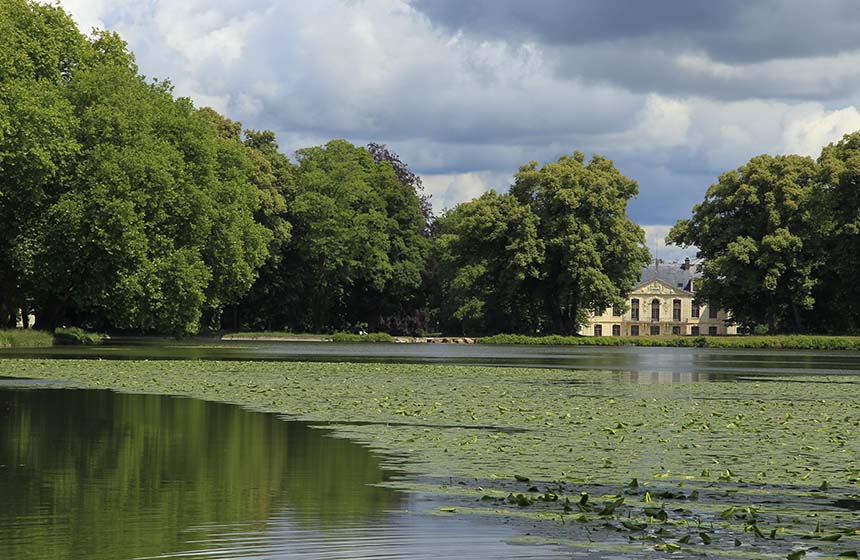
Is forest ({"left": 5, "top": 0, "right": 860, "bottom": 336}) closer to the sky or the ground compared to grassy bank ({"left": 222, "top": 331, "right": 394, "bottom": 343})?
closer to the sky

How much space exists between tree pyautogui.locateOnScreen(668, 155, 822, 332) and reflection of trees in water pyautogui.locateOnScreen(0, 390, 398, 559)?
80.1m

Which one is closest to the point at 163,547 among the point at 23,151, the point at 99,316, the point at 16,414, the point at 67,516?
the point at 67,516

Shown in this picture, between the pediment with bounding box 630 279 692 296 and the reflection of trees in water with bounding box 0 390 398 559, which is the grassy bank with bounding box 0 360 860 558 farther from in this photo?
the pediment with bounding box 630 279 692 296

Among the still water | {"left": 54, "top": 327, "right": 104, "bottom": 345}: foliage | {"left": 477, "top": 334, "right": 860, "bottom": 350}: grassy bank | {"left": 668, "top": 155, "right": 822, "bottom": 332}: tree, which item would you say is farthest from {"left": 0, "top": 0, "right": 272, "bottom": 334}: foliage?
{"left": 668, "top": 155, "right": 822, "bottom": 332}: tree

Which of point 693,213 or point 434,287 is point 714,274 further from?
point 434,287

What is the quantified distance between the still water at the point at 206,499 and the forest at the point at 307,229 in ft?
129

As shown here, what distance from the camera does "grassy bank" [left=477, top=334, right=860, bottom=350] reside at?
89750mm

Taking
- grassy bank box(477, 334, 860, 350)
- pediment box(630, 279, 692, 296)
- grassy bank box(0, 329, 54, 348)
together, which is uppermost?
pediment box(630, 279, 692, 296)

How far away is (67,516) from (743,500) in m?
6.52

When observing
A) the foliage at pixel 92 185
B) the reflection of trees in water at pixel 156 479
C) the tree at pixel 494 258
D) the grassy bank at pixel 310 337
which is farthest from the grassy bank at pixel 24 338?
the tree at pixel 494 258

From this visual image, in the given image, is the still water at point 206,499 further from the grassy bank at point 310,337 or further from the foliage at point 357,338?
the grassy bank at point 310,337

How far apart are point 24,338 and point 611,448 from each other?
48.5 metres

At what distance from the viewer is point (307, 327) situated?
119438 mm

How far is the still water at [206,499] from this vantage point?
1020 cm
